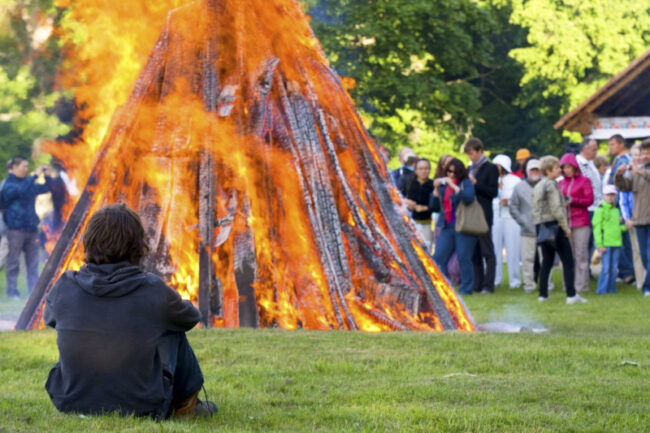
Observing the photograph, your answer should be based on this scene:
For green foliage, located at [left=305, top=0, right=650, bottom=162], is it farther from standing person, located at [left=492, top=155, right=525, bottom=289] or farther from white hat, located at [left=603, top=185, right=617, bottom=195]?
white hat, located at [left=603, top=185, right=617, bottom=195]

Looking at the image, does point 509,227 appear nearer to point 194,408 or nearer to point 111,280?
point 194,408

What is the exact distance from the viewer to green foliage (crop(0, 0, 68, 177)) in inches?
1016

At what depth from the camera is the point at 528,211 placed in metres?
16.8

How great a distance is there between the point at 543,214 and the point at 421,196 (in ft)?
8.99

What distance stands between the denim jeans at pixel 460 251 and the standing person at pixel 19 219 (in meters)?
6.41

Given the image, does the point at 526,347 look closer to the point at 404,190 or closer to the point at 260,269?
the point at 260,269

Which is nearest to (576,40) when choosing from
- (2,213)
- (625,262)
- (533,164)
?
(625,262)

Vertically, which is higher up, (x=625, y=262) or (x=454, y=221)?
(x=454, y=221)

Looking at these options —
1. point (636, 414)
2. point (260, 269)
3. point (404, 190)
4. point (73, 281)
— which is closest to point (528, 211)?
point (404, 190)

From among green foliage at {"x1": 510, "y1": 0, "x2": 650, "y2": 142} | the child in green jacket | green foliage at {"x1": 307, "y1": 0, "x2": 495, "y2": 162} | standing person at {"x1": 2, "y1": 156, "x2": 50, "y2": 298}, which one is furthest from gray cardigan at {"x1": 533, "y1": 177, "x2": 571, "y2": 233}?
green foliage at {"x1": 510, "y1": 0, "x2": 650, "y2": 142}

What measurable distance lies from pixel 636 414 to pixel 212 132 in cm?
556

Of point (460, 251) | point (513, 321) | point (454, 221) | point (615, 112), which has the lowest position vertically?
point (513, 321)

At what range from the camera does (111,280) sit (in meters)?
5.52

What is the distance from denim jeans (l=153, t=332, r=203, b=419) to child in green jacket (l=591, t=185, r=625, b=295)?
439 inches
